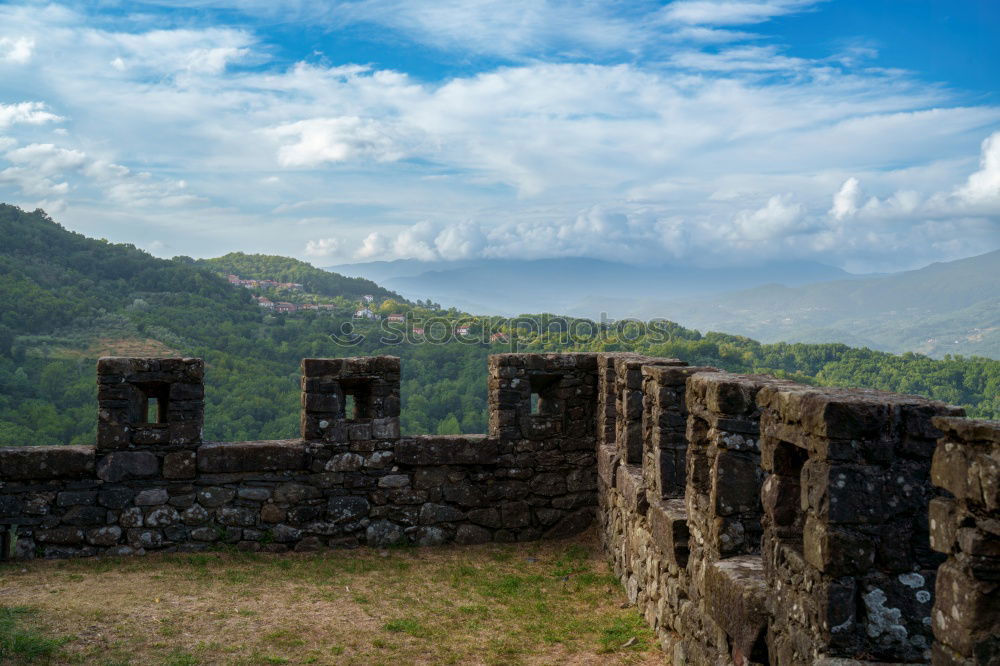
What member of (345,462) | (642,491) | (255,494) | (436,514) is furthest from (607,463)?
(255,494)

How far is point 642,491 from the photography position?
6980 millimetres

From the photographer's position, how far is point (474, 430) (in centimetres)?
1454

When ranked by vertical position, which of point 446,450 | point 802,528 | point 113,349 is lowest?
point 446,450

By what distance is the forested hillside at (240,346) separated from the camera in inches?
601

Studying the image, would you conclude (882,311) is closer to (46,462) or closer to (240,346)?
(240,346)

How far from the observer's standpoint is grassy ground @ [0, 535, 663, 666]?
20.0 feet

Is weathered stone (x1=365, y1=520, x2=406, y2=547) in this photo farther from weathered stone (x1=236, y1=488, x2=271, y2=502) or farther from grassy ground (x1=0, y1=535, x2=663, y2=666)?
weathered stone (x1=236, y1=488, x2=271, y2=502)

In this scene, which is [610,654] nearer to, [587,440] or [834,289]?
[587,440]

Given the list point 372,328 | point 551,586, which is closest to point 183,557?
point 551,586

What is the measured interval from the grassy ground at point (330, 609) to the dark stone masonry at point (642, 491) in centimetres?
33

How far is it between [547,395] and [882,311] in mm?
105897

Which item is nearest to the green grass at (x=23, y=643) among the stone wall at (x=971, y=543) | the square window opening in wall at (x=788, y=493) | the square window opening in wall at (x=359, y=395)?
the square window opening in wall at (x=359, y=395)

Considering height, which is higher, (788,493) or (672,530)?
(788,493)

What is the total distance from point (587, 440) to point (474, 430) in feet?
16.9
